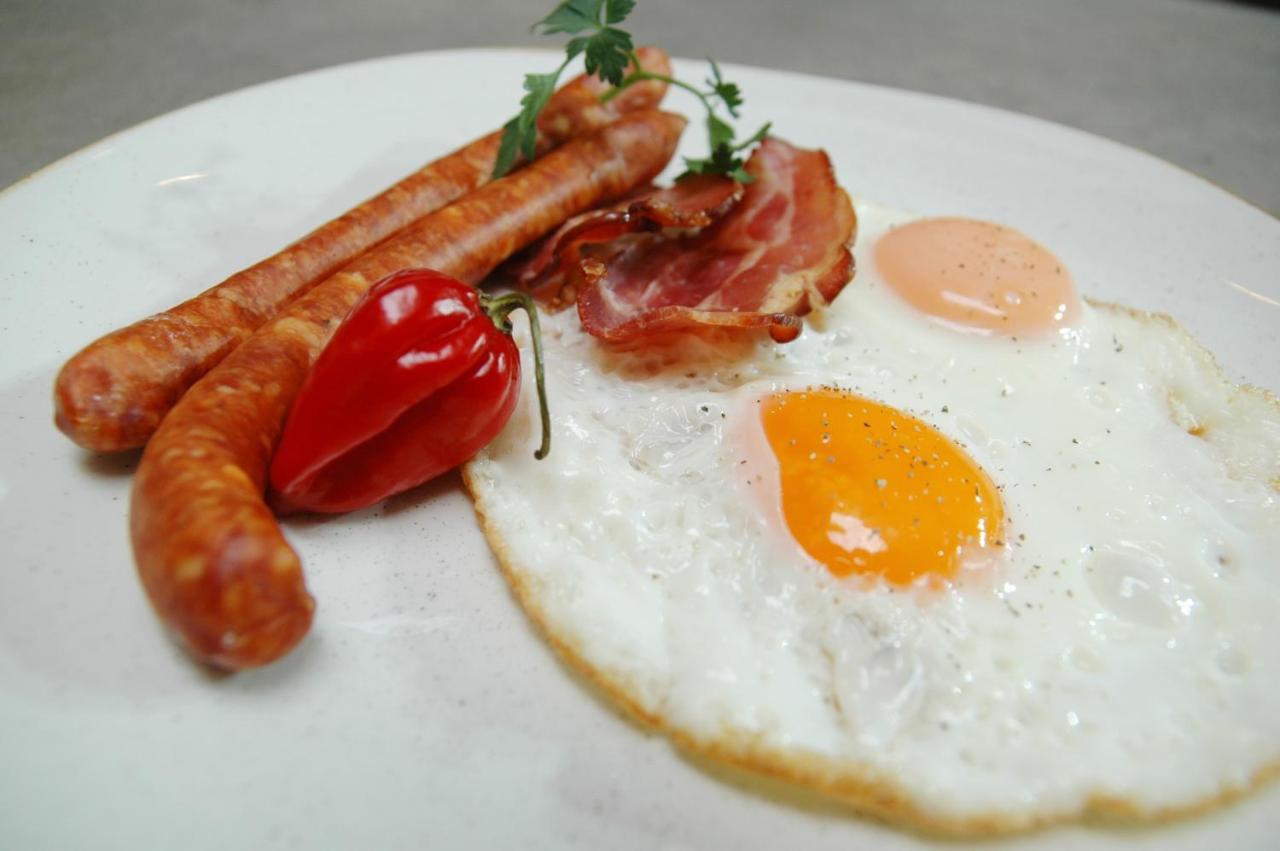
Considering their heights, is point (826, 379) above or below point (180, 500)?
below

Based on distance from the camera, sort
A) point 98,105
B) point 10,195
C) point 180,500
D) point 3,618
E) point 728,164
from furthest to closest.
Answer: point 98,105 < point 728,164 < point 10,195 < point 3,618 < point 180,500

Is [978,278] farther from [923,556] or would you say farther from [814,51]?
[814,51]

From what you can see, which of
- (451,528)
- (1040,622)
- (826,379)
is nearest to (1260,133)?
(826,379)

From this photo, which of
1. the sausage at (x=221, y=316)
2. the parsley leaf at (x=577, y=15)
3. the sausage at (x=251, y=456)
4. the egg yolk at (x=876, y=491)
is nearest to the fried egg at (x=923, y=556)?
the egg yolk at (x=876, y=491)

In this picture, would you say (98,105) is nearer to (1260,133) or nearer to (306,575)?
(306,575)

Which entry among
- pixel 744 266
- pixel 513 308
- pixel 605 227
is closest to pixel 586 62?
pixel 605 227

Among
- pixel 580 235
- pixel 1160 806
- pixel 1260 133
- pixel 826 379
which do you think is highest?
pixel 580 235

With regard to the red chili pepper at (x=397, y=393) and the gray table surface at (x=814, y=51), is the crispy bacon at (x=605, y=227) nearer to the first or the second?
the red chili pepper at (x=397, y=393)
